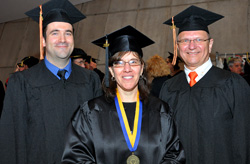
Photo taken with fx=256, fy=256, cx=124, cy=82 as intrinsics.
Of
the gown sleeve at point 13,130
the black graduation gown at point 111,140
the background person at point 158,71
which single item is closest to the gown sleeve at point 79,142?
the black graduation gown at point 111,140

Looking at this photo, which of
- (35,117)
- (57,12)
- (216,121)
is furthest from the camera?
(57,12)

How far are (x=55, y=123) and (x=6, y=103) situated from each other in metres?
0.44

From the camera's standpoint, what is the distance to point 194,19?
2713 millimetres

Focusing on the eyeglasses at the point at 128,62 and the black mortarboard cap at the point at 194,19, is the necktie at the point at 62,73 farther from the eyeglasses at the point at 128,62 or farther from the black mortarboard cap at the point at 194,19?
the black mortarboard cap at the point at 194,19

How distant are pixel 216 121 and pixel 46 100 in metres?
1.55

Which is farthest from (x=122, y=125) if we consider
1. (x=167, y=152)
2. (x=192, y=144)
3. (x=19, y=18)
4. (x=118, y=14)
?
(x=19, y=18)

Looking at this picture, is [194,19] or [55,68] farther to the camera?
[194,19]

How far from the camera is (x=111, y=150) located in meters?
1.93

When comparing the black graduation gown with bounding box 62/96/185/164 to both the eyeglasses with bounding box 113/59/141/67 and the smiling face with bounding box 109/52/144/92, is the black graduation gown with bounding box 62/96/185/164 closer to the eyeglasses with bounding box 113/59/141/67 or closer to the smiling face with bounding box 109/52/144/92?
the smiling face with bounding box 109/52/144/92

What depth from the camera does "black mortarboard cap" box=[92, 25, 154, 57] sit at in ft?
7.27

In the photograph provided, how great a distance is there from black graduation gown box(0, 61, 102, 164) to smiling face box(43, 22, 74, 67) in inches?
7.0

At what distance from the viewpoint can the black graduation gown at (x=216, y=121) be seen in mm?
2305

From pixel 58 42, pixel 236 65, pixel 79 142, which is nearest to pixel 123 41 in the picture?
pixel 58 42

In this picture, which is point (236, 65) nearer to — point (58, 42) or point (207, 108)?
point (207, 108)
